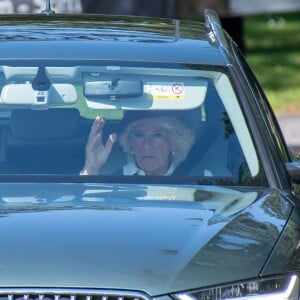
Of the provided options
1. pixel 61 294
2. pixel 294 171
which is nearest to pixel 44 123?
pixel 294 171

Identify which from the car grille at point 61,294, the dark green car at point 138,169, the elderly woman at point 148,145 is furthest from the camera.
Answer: the elderly woman at point 148,145

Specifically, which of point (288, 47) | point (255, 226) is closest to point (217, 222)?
point (255, 226)

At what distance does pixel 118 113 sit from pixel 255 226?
44.7 inches

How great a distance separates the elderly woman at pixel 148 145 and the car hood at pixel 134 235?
0.97 ft

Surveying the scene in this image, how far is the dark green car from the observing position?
4316 millimetres

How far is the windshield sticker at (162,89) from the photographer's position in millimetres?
5664

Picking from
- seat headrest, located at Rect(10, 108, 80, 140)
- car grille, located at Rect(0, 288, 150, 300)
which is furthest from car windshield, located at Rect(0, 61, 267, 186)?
car grille, located at Rect(0, 288, 150, 300)

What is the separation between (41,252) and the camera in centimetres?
437

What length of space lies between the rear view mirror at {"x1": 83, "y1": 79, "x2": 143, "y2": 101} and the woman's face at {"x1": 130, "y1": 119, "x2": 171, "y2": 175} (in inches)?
5.2

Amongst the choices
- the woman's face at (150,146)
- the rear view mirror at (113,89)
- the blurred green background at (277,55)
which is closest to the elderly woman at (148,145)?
the woman's face at (150,146)

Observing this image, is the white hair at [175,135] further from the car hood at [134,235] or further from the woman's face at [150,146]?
the car hood at [134,235]

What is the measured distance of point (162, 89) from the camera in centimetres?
567

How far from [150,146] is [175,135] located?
0.39 ft

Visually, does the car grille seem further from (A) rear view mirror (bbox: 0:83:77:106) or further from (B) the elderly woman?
(A) rear view mirror (bbox: 0:83:77:106)
